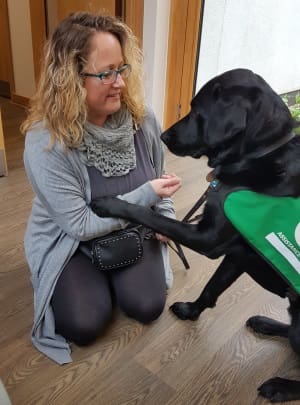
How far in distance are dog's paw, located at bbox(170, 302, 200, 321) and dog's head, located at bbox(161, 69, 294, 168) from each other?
0.64 metres

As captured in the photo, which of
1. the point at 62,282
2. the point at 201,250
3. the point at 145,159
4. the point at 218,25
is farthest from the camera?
the point at 218,25

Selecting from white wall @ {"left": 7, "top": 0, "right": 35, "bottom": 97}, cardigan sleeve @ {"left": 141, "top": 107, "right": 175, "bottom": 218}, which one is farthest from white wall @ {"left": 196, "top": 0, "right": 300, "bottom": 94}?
cardigan sleeve @ {"left": 141, "top": 107, "right": 175, "bottom": 218}

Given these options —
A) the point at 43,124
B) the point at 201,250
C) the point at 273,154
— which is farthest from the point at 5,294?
the point at 273,154

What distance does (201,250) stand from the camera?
3.48ft

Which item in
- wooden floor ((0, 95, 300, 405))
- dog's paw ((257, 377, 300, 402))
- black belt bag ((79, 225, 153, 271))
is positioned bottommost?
wooden floor ((0, 95, 300, 405))

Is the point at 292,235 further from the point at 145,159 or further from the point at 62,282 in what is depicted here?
the point at 62,282

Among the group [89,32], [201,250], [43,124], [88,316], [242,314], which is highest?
[89,32]

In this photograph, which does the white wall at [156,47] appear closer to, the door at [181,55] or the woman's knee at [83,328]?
the door at [181,55]

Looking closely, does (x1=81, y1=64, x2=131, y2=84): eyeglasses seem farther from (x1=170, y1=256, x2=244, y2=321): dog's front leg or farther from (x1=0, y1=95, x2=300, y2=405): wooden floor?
(x1=0, y1=95, x2=300, y2=405): wooden floor

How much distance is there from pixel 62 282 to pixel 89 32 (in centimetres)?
76

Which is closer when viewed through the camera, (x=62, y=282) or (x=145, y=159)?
(x=62, y=282)

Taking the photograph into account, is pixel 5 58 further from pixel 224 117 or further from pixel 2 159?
pixel 224 117

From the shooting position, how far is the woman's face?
111cm

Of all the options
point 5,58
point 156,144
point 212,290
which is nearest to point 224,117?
point 156,144
